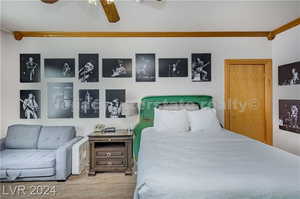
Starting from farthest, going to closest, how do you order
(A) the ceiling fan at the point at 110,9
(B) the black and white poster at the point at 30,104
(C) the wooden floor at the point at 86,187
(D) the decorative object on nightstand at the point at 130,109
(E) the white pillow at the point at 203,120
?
(B) the black and white poster at the point at 30,104 < (D) the decorative object on nightstand at the point at 130,109 < (E) the white pillow at the point at 203,120 < (A) the ceiling fan at the point at 110,9 < (C) the wooden floor at the point at 86,187

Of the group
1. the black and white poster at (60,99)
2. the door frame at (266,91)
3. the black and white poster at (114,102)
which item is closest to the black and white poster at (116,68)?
the black and white poster at (114,102)

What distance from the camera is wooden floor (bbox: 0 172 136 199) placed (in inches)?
106

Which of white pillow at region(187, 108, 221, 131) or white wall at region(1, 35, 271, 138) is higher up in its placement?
white wall at region(1, 35, 271, 138)

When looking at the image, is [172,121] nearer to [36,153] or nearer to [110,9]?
[110,9]

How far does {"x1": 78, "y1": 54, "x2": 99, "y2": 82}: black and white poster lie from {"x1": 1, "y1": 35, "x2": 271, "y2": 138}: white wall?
9 centimetres

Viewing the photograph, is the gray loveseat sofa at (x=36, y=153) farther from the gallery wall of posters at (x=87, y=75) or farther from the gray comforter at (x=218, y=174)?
the gray comforter at (x=218, y=174)

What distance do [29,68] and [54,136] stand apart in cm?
137

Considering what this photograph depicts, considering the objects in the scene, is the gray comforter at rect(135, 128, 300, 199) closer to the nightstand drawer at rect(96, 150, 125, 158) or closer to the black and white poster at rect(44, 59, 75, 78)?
the nightstand drawer at rect(96, 150, 125, 158)

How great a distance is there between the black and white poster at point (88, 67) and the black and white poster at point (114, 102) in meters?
0.38

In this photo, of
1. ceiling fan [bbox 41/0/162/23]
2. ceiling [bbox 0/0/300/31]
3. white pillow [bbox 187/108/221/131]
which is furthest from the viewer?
ceiling [bbox 0/0/300/31]

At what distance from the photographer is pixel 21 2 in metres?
3.75

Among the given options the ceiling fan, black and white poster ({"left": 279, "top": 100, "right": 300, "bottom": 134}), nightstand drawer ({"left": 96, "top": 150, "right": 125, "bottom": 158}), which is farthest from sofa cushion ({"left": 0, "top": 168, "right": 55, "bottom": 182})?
black and white poster ({"left": 279, "top": 100, "right": 300, "bottom": 134})

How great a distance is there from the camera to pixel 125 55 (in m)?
4.01

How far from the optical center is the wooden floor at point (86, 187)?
2686 millimetres
